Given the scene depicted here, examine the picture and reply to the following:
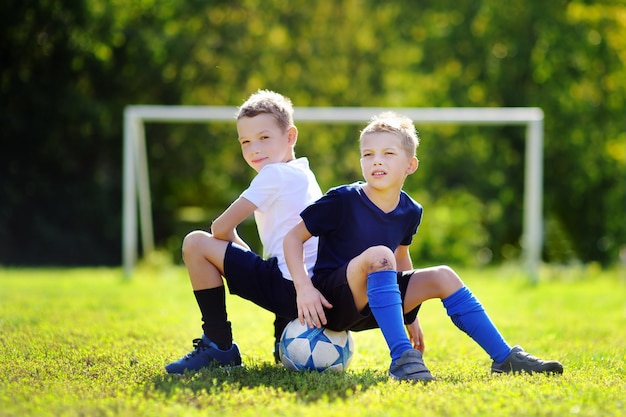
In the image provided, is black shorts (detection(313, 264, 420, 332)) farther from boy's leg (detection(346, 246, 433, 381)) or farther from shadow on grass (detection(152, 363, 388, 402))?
shadow on grass (detection(152, 363, 388, 402))

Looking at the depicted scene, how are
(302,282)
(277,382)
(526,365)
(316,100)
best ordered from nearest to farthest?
1. (277,382)
2. (302,282)
3. (526,365)
4. (316,100)

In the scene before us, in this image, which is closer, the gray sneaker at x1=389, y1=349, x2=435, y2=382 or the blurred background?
the gray sneaker at x1=389, y1=349, x2=435, y2=382

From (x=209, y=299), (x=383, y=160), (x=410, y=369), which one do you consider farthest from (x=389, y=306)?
(x=209, y=299)

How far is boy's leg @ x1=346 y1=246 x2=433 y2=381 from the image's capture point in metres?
3.92

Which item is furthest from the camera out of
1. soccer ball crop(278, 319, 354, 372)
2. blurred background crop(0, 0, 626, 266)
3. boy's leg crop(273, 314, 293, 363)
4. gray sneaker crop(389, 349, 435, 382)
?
blurred background crop(0, 0, 626, 266)

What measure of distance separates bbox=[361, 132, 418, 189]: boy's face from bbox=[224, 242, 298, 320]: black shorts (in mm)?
635

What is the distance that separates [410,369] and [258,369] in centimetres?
81

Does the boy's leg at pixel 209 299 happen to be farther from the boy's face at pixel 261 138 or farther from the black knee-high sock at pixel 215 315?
the boy's face at pixel 261 138

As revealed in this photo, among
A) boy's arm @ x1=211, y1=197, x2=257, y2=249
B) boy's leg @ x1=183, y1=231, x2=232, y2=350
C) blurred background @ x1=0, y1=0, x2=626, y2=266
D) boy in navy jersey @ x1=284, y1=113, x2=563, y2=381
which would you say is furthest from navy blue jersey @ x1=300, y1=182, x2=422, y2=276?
blurred background @ x1=0, y1=0, x2=626, y2=266

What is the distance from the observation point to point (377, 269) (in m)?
3.93

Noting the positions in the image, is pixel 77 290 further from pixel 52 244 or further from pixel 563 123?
pixel 563 123

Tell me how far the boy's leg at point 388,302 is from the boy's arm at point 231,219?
2.05 feet

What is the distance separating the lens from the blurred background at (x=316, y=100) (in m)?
16.9

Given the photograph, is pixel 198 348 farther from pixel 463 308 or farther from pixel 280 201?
pixel 463 308
